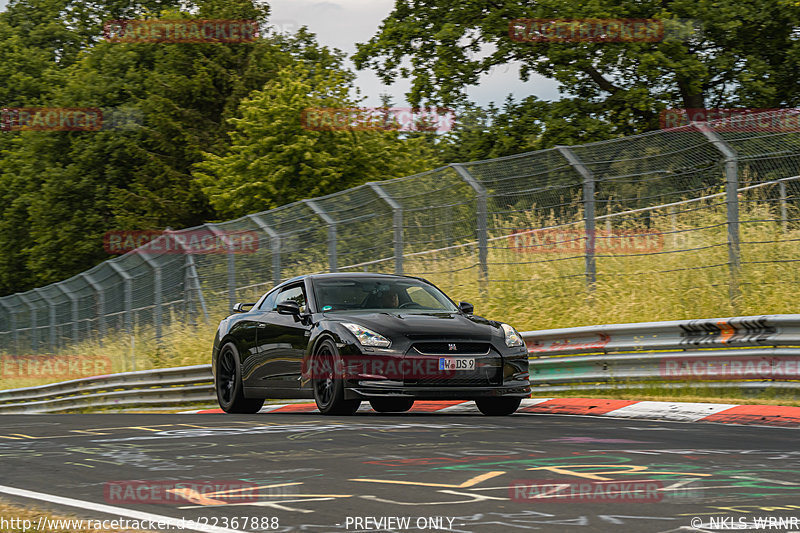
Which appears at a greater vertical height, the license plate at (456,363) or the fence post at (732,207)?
the fence post at (732,207)

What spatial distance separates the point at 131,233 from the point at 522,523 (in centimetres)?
4717

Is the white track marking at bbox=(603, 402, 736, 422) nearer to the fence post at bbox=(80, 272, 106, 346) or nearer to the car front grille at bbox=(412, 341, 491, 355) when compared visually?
the car front grille at bbox=(412, 341, 491, 355)

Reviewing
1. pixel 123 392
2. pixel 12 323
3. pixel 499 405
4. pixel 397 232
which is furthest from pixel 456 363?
pixel 12 323

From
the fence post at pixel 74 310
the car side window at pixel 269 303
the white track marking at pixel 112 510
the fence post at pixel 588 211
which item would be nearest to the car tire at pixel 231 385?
the car side window at pixel 269 303

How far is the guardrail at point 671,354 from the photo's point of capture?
34.4ft

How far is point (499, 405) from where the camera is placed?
36.7 ft

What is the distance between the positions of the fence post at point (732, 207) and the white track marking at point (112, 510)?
8.77 metres

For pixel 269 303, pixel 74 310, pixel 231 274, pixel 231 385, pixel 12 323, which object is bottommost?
pixel 231 385

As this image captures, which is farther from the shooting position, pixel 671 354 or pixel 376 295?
pixel 376 295

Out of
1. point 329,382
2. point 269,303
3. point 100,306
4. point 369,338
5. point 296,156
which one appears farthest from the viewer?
point 296,156

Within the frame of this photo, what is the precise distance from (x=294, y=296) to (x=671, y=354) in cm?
410

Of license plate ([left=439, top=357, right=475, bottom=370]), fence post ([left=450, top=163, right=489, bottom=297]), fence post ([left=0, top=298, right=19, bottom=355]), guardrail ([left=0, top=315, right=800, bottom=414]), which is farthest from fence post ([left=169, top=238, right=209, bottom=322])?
fence post ([left=0, top=298, right=19, bottom=355])

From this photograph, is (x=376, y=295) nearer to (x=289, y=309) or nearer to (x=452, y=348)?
(x=289, y=309)

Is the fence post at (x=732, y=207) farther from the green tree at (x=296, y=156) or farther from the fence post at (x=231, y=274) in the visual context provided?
the green tree at (x=296, y=156)
